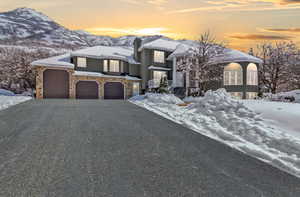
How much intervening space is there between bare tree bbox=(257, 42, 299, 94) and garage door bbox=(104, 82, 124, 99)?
68.5 ft

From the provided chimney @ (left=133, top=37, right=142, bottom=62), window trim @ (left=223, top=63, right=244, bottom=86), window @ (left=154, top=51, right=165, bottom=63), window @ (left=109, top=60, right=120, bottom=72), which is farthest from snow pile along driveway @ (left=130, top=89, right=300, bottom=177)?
chimney @ (left=133, top=37, right=142, bottom=62)

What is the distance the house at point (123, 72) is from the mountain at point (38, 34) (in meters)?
87.6

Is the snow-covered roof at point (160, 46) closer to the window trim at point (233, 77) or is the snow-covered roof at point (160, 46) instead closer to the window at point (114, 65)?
the window at point (114, 65)

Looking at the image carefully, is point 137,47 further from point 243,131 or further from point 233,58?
point 243,131

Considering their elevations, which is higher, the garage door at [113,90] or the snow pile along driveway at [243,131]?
the garage door at [113,90]

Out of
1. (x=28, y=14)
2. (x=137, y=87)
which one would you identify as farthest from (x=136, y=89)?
(x=28, y=14)

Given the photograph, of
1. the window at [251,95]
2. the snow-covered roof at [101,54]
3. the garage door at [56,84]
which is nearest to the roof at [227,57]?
the window at [251,95]

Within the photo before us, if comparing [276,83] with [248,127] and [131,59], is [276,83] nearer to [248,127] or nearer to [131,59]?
[131,59]

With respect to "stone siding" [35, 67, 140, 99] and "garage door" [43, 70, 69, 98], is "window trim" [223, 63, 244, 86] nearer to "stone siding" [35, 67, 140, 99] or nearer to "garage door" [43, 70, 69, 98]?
"stone siding" [35, 67, 140, 99]

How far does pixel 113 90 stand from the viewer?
26.7 metres

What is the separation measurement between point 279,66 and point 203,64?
14.6 meters

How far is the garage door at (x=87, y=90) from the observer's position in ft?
80.8

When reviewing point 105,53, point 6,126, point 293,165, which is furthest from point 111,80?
point 293,165

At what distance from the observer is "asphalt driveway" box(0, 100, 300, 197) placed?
8.36 ft
